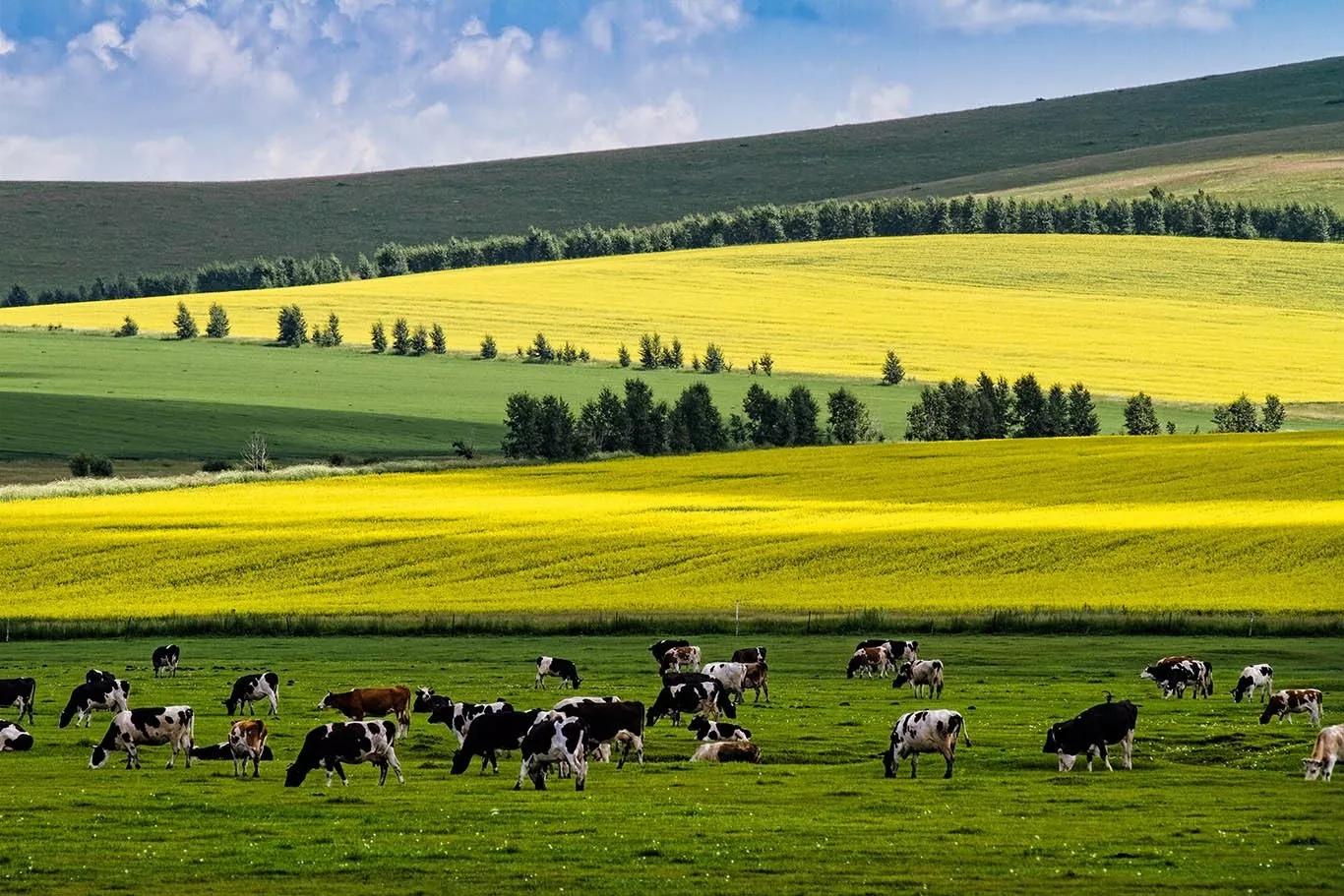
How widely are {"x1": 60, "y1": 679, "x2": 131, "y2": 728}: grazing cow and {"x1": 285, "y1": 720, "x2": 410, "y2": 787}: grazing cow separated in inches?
290

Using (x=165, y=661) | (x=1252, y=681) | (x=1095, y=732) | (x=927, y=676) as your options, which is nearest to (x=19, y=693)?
(x=165, y=661)

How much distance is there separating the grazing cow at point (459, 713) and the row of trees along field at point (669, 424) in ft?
214

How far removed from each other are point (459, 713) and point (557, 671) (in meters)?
7.57

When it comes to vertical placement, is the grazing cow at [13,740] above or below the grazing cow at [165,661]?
Answer: below

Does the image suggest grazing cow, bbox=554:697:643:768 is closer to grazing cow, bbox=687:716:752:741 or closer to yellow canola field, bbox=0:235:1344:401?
grazing cow, bbox=687:716:752:741

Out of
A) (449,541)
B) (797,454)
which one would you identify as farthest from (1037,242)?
(449,541)

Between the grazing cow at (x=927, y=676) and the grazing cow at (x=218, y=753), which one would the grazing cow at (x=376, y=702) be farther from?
the grazing cow at (x=927, y=676)

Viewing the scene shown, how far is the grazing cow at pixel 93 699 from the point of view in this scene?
32469 mm

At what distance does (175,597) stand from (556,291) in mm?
122802

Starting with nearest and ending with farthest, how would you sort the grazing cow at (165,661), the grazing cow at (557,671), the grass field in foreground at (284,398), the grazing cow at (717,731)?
the grazing cow at (717,731)
the grazing cow at (557,671)
the grazing cow at (165,661)
the grass field in foreground at (284,398)

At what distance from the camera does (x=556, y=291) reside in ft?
576

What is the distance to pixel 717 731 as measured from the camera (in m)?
29.7

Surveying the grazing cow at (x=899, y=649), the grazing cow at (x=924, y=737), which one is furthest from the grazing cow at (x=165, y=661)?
the grazing cow at (x=924, y=737)

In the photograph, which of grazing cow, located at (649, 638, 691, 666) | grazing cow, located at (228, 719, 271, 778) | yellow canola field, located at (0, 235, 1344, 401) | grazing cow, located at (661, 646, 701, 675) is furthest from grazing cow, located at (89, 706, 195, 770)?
yellow canola field, located at (0, 235, 1344, 401)
